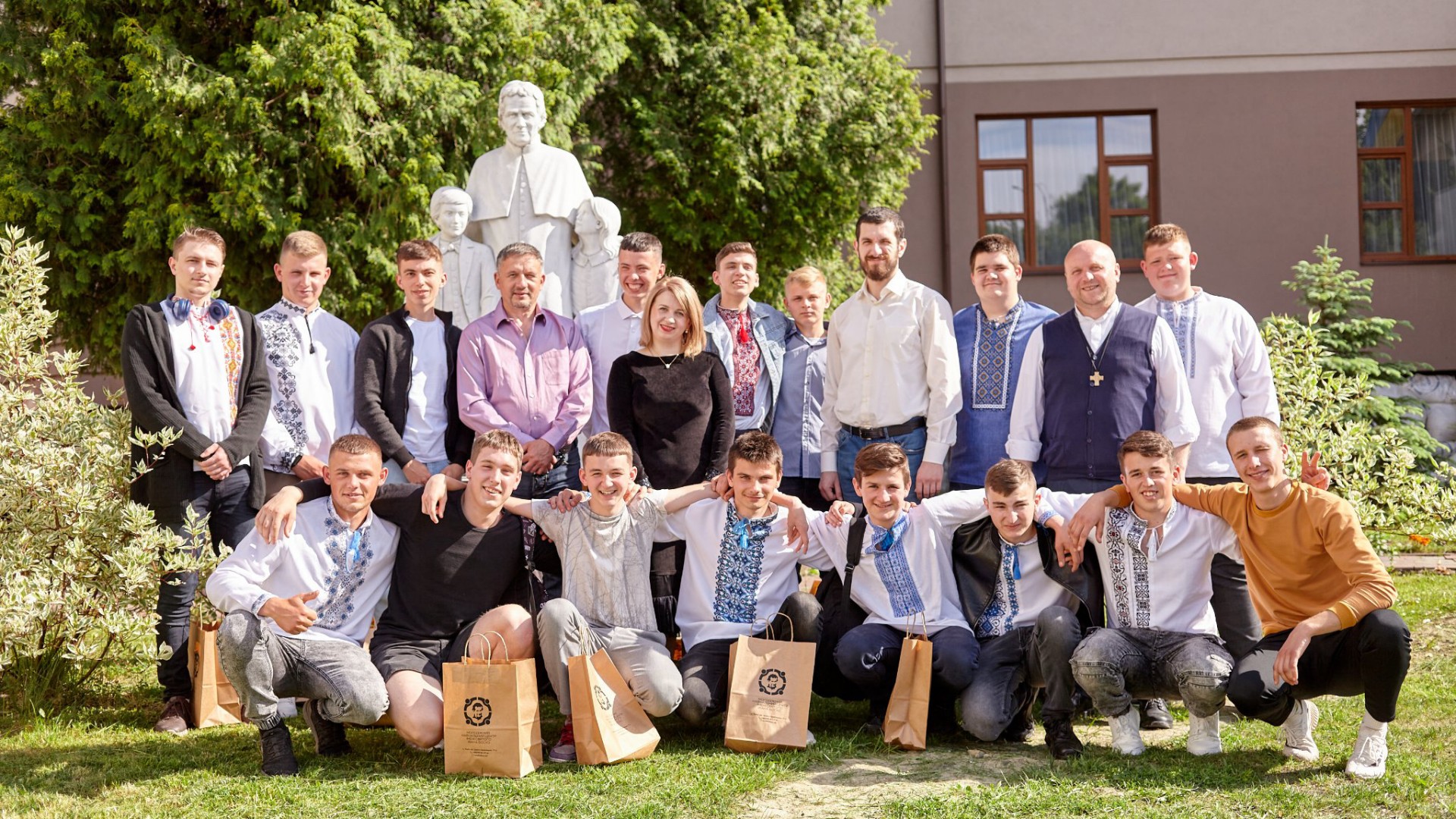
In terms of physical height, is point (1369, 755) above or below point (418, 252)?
below

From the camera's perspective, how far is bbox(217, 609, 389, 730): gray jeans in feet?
13.2

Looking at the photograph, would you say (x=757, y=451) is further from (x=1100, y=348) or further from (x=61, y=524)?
(x=61, y=524)

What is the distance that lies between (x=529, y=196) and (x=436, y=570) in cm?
232

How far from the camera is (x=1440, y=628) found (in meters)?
6.02

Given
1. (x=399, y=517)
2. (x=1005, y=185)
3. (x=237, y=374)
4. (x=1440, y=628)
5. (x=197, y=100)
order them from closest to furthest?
(x=399, y=517) < (x=237, y=374) < (x=1440, y=628) < (x=197, y=100) < (x=1005, y=185)

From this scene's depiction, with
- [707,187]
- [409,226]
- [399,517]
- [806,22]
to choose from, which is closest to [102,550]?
[399,517]

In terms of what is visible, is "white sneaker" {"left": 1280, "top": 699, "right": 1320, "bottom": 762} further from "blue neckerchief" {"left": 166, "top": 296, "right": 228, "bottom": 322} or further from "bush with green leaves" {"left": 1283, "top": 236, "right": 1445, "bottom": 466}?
"bush with green leaves" {"left": 1283, "top": 236, "right": 1445, "bottom": 466}

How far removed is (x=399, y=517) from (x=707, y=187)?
334 inches

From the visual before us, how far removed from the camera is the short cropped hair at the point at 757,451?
178 inches

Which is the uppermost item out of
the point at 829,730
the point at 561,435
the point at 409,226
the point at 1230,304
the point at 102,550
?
the point at 409,226

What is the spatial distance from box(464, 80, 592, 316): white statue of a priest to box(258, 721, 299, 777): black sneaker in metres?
2.60

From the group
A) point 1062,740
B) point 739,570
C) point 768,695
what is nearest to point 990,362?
point 739,570

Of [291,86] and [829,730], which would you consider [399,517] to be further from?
[291,86]

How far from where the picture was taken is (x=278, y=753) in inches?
160
